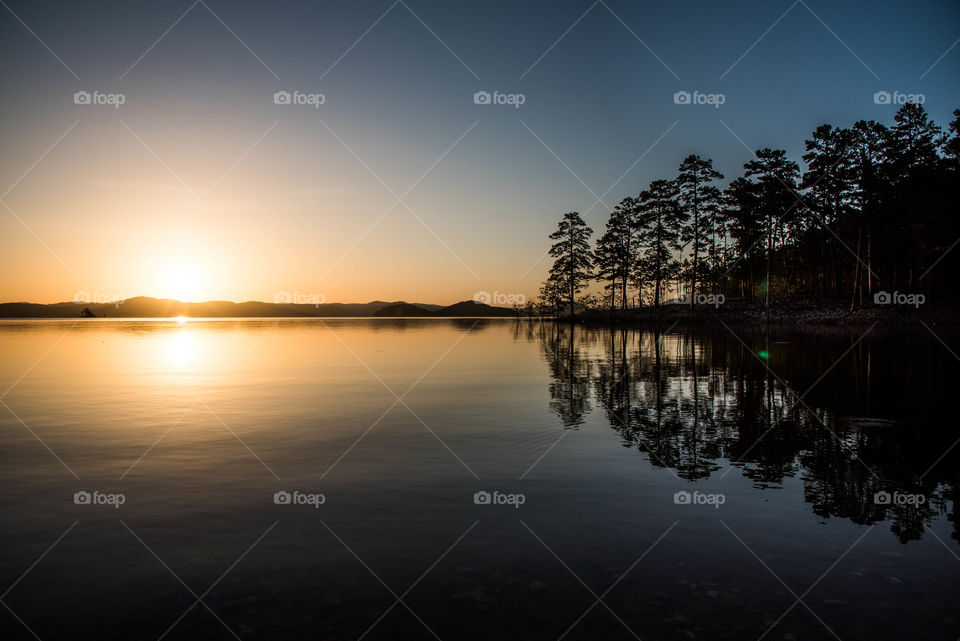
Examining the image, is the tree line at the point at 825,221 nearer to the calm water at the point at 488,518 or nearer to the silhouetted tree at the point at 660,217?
the silhouetted tree at the point at 660,217

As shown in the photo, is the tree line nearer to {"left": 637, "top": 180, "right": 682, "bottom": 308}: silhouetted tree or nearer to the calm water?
{"left": 637, "top": 180, "right": 682, "bottom": 308}: silhouetted tree

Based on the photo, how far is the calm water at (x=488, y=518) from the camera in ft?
18.3

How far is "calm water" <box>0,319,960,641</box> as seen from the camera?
5586mm

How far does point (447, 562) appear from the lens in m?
6.69

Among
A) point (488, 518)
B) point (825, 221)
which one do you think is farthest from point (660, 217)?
point (488, 518)

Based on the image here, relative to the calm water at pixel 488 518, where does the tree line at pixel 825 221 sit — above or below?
above

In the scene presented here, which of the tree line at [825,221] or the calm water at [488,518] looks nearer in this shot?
the calm water at [488,518]

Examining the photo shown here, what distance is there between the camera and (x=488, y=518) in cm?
807

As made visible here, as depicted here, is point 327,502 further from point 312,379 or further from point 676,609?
point 312,379

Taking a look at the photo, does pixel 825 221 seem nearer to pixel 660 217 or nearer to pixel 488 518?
pixel 660 217

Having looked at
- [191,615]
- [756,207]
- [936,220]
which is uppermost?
[756,207]

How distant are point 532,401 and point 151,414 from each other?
11.3m

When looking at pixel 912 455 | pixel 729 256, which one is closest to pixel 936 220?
pixel 729 256

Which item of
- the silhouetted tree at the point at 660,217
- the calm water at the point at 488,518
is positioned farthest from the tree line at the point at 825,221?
the calm water at the point at 488,518
